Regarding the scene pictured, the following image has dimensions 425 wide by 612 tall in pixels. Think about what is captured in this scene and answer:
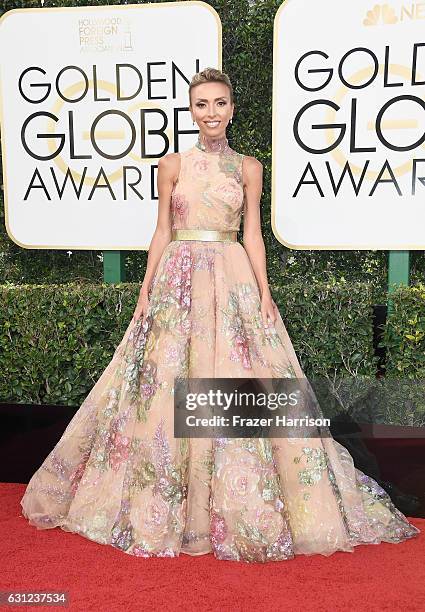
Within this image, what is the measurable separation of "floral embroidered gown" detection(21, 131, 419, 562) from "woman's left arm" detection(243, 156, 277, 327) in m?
0.05

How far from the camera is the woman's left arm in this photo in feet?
10.1

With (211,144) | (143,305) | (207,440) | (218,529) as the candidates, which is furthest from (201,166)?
(218,529)

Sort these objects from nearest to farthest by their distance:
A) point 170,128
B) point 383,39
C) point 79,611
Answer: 1. point 79,611
2. point 383,39
3. point 170,128

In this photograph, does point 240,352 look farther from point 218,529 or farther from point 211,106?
point 211,106

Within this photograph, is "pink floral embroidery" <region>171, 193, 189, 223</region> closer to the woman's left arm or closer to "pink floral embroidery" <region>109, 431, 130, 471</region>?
the woman's left arm

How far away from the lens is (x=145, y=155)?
420 centimetres

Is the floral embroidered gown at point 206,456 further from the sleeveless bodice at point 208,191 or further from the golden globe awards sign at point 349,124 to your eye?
the golden globe awards sign at point 349,124

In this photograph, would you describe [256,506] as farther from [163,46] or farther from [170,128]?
[163,46]

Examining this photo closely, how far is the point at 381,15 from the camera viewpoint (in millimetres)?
3850

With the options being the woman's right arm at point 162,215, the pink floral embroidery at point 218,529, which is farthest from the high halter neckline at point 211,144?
the pink floral embroidery at point 218,529

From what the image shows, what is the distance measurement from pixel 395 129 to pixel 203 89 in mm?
1616

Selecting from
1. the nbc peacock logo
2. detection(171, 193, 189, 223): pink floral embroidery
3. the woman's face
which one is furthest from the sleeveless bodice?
the nbc peacock logo

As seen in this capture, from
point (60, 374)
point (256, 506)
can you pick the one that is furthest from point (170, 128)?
point (256, 506)

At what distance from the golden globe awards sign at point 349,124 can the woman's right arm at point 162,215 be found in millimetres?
1205
